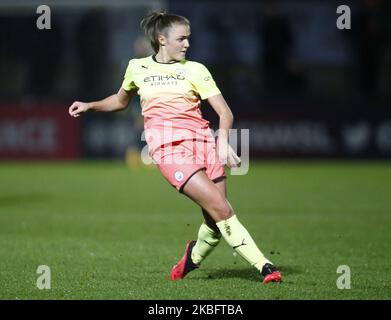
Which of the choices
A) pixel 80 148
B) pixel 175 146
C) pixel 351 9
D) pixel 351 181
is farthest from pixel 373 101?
pixel 175 146

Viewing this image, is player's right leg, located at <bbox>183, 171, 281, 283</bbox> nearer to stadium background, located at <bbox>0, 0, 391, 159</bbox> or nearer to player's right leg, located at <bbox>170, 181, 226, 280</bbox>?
player's right leg, located at <bbox>170, 181, 226, 280</bbox>

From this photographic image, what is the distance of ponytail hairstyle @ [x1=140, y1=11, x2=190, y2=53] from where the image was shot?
7895 mm

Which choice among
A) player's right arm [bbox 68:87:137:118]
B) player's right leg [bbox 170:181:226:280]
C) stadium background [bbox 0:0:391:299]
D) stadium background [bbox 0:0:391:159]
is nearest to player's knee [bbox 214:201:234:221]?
player's right leg [bbox 170:181:226:280]

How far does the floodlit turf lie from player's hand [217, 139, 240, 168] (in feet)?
3.19

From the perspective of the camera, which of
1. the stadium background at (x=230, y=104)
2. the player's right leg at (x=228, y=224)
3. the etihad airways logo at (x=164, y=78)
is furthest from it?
the stadium background at (x=230, y=104)

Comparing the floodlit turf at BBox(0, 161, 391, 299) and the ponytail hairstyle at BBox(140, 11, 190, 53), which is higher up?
the ponytail hairstyle at BBox(140, 11, 190, 53)

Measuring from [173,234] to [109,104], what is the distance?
11.7 feet

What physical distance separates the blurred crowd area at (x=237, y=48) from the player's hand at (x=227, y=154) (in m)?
16.1

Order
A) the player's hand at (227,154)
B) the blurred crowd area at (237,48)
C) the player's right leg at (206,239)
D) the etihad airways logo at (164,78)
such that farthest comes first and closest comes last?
the blurred crowd area at (237,48) < the player's right leg at (206,239) < the etihad airways logo at (164,78) < the player's hand at (227,154)

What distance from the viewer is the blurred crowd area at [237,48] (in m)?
24.5

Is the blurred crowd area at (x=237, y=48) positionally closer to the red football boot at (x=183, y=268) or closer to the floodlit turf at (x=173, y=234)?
the floodlit turf at (x=173, y=234)

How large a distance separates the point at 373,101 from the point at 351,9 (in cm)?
288

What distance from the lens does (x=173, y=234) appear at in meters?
11.7

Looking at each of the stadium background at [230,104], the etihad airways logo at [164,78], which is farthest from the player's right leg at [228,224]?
the stadium background at [230,104]
